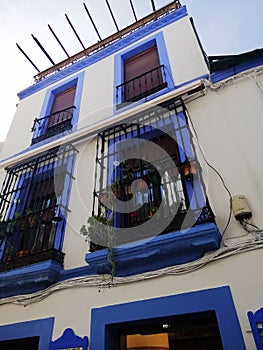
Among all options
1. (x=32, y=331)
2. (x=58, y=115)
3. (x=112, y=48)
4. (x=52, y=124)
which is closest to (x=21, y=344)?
(x=32, y=331)

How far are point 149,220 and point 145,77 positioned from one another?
144 inches

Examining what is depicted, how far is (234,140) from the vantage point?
338 cm

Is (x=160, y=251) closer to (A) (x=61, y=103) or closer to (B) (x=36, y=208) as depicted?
(B) (x=36, y=208)

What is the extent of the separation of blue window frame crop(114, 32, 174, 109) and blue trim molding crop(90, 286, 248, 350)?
11.5ft

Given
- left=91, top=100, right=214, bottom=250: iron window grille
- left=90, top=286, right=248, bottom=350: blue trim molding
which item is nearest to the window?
left=91, top=100, right=214, bottom=250: iron window grille

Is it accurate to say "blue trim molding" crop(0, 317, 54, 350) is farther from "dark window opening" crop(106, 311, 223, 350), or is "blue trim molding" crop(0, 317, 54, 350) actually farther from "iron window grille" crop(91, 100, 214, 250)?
"iron window grille" crop(91, 100, 214, 250)

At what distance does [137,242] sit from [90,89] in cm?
444

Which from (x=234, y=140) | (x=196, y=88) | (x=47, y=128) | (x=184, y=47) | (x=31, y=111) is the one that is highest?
(x=31, y=111)

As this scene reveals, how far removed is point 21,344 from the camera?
136 inches

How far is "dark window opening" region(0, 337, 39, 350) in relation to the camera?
125 inches

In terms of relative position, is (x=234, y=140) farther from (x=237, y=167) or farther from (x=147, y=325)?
(x=147, y=325)

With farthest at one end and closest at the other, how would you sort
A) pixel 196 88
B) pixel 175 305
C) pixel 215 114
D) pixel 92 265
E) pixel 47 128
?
pixel 47 128 < pixel 196 88 < pixel 215 114 < pixel 92 265 < pixel 175 305

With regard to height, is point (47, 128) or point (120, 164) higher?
point (47, 128)

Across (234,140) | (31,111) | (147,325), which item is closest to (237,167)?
(234,140)
